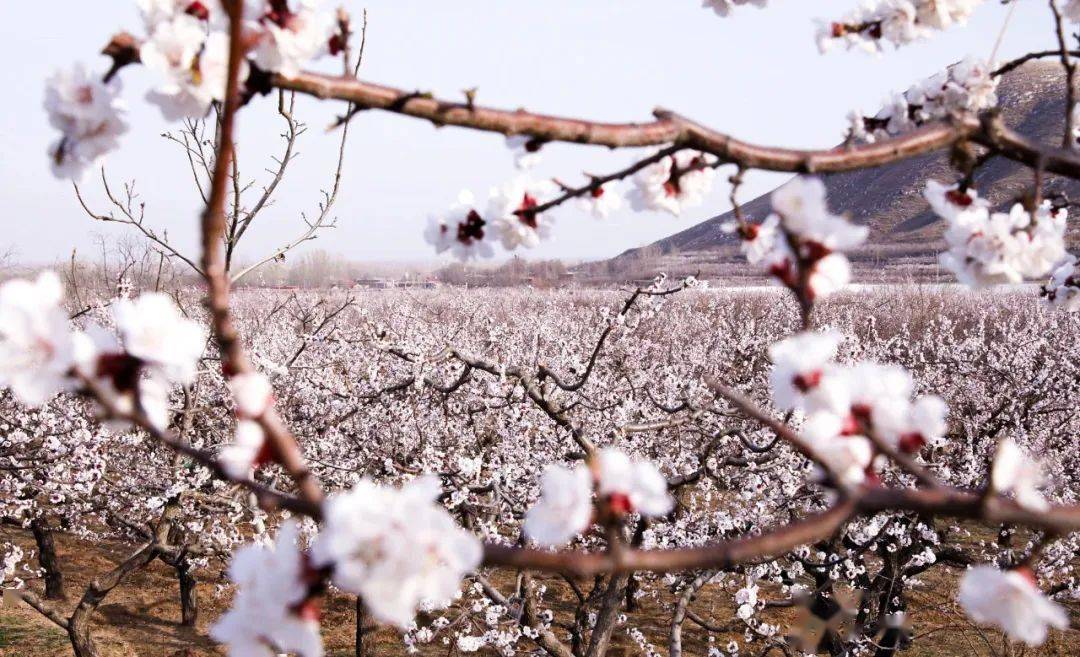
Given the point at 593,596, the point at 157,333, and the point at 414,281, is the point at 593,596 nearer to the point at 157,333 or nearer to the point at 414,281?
the point at 157,333

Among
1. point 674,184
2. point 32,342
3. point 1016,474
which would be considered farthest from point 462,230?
point 1016,474

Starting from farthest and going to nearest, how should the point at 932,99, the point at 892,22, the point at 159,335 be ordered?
the point at 932,99
the point at 892,22
the point at 159,335

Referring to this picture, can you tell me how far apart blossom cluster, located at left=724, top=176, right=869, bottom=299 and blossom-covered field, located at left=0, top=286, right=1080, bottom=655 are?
2.17 m

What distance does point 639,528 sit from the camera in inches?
194

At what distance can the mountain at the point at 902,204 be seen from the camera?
55.9m

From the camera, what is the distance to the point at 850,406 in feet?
3.13

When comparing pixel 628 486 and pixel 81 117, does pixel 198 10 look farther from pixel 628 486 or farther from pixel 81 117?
pixel 628 486

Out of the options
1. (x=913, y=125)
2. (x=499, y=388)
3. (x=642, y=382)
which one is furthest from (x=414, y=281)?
(x=913, y=125)

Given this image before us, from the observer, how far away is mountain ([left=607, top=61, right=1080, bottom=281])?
55906 mm

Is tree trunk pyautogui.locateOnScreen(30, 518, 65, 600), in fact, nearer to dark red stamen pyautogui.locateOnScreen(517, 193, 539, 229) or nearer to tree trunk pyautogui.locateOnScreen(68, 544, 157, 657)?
tree trunk pyautogui.locateOnScreen(68, 544, 157, 657)

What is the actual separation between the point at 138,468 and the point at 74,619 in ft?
7.73

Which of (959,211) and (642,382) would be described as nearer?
(959,211)

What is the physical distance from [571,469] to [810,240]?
192 cm

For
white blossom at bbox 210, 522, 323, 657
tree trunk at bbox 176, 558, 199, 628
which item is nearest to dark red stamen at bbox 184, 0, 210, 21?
white blossom at bbox 210, 522, 323, 657
